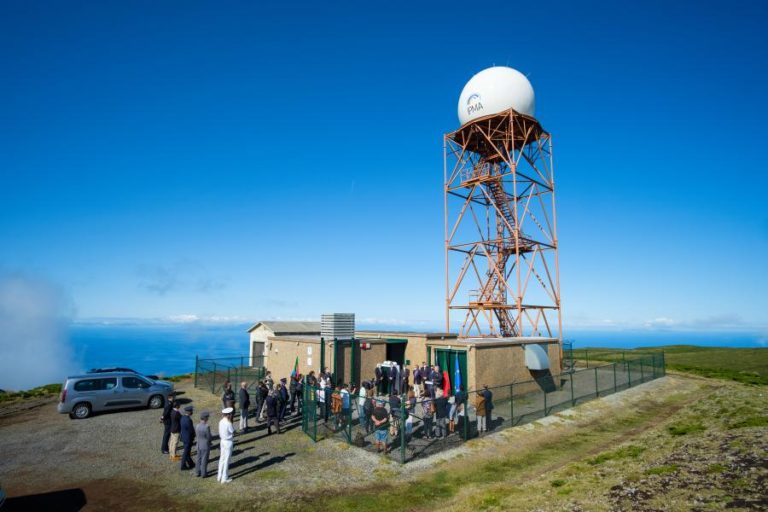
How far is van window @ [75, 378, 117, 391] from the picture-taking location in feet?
56.9

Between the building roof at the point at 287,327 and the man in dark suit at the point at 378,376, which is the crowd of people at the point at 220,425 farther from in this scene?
the building roof at the point at 287,327

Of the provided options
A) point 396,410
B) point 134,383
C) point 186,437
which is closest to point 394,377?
point 396,410

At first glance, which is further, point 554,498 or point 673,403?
point 673,403

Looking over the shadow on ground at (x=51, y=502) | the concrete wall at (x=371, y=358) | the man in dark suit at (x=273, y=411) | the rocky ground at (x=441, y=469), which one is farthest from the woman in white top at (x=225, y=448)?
the concrete wall at (x=371, y=358)

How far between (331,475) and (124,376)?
1287cm

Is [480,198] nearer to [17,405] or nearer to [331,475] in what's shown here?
[331,475]

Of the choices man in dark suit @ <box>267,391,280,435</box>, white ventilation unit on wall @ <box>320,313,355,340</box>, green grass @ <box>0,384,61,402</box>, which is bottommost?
green grass @ <box>0,384,61,402</box>

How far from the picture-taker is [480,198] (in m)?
30.9

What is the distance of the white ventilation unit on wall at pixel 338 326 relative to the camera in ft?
67.3

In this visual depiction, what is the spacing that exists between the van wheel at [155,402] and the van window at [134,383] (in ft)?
2.15

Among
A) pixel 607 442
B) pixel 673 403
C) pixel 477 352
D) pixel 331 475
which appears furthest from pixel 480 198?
pixel 331 475

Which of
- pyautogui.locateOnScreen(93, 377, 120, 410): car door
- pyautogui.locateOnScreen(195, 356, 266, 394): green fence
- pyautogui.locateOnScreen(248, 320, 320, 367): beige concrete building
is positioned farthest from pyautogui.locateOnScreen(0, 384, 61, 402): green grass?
pyautogui.locateOnScreen(248, 320, 320, 367): beige concrete building

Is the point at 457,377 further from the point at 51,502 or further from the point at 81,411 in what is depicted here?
the point at 81,411

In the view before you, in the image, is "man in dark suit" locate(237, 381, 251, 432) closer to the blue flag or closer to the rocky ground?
the rocky ground
